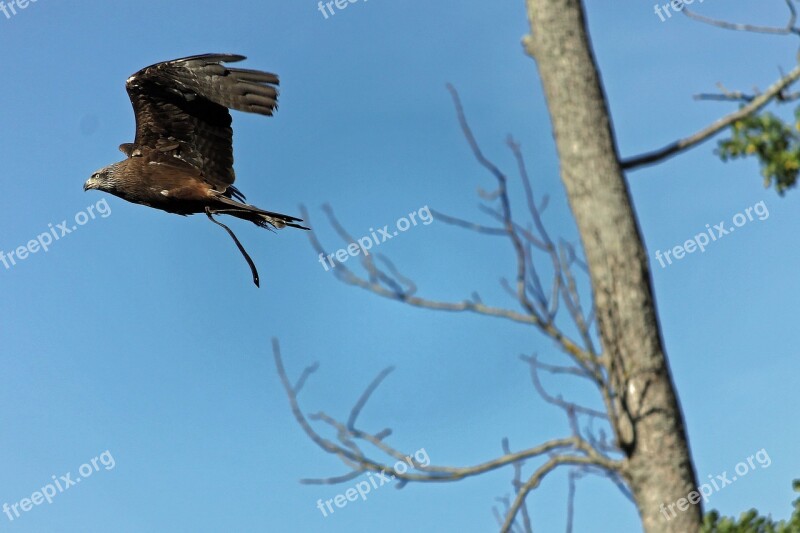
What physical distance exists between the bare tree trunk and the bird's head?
14.4 feet

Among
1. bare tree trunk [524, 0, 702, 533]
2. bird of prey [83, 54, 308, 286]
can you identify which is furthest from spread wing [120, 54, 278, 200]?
bare tree trunk [524, 0, 702, 533]

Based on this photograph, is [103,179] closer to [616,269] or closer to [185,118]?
[185,118]

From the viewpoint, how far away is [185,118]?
7176mm

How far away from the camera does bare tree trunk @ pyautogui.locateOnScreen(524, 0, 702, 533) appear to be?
3.33m

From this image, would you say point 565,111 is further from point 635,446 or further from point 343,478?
point 343,478

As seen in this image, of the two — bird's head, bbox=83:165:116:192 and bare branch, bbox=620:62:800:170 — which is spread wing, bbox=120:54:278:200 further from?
bare branch, bbox=620:62:800:170

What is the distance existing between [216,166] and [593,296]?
4431 mm

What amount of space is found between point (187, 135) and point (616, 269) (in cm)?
477

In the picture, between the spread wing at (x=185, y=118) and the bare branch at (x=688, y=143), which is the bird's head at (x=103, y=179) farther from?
the bare branch at (x=688, y=143)

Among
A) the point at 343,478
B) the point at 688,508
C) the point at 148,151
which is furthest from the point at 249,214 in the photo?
the point at 688,508

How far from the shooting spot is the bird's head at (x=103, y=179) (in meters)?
6.96

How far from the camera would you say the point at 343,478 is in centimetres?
365

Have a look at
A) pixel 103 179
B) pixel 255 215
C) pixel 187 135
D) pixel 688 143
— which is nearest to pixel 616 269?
pixel 688 143

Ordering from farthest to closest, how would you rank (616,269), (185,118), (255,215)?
(185,118)
(255,215)
(616,269)
